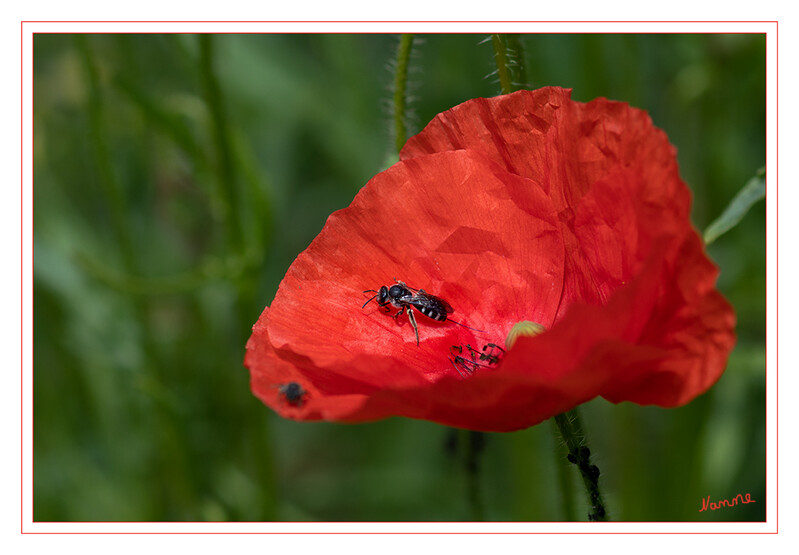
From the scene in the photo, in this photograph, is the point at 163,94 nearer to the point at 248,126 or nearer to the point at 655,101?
the point at 248,126

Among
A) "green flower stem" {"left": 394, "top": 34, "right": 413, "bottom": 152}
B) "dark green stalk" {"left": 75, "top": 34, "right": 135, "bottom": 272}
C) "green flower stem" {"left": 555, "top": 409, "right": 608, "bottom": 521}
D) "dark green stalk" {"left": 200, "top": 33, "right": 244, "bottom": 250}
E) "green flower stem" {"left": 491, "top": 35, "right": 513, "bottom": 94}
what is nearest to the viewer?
"green flower stem" {"left": 555, "top": 409, "right": 608, "bottom": 521}

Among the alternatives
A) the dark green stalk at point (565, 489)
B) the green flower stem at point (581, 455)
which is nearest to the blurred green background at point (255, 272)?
the dark green stalk at point (565, 489)

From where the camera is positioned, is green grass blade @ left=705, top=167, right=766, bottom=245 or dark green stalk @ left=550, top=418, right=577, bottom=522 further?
dark green stalk @ left=550, top=418, right=577, bottom=522
